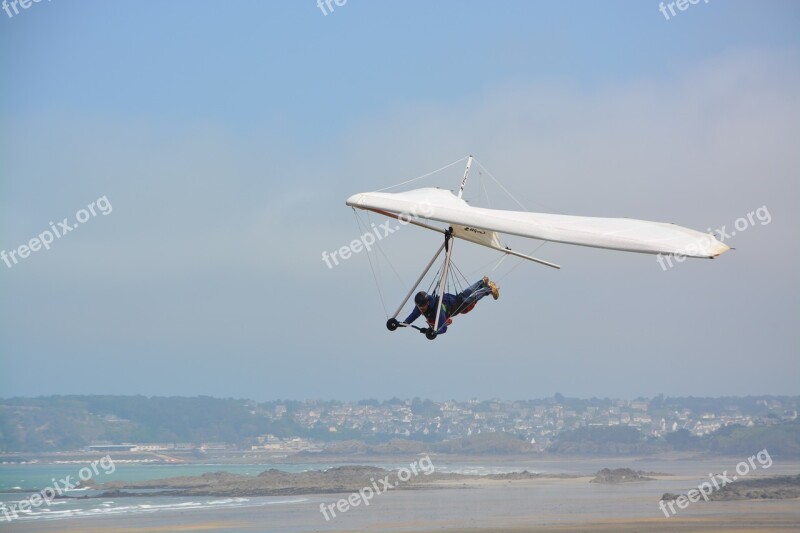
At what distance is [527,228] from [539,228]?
1.05ft

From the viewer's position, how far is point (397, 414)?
153000 millimetres

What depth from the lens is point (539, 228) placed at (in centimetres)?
3216

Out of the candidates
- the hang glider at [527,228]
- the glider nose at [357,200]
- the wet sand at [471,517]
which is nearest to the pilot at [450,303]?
the hang glider at [527,228]

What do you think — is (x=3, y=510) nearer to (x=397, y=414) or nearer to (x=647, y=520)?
(x=647, y=520)

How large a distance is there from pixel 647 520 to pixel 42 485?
1731 inches

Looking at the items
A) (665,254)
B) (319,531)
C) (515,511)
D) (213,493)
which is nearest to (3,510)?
(213,493)

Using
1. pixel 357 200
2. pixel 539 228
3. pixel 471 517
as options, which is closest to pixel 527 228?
pixel 539 228

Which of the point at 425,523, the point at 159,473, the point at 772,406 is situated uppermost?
the point at 159,473

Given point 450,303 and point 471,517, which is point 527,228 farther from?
point 471,517

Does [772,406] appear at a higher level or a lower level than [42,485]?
lower

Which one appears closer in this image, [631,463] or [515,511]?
[515,511]

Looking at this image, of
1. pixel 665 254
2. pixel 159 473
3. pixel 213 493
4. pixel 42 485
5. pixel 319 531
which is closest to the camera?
pixel 665 254

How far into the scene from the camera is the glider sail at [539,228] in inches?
1234

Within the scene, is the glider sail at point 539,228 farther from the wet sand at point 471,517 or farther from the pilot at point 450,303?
the wet sand at point 471,517
